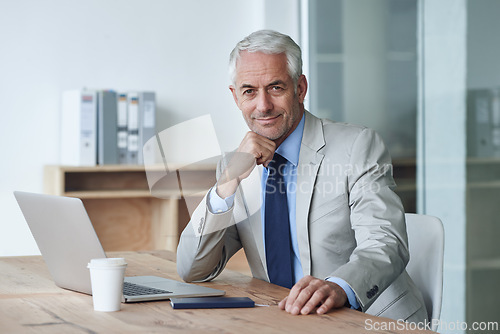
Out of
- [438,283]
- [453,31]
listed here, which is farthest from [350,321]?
[453,31]

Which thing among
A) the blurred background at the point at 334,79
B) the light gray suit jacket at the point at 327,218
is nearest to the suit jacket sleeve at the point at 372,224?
the light gray suit jacket at the point at 327,218

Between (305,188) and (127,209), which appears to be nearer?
(305,188)

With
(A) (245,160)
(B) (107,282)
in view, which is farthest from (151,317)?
(A) (245,160)

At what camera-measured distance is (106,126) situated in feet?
10.8

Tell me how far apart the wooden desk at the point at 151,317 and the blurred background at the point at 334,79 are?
1.36 metres

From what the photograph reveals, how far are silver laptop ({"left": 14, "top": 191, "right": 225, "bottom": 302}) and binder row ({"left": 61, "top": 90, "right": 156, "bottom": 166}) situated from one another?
6.21 feet

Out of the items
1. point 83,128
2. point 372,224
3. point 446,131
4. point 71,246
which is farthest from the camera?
point 83,128

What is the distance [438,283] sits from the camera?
1.57 metres

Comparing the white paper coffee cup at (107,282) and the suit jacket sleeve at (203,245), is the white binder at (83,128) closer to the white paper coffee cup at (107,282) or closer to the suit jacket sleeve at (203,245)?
the suit jacket sleeve at (203,245)

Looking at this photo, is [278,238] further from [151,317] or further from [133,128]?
[133,128]

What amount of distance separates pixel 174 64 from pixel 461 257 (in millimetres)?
2085

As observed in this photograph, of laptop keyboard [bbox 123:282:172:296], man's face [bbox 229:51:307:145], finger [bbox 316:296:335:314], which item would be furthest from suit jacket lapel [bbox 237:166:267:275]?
finger [bbox 316:296:335:314]

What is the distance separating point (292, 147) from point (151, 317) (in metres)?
0.73

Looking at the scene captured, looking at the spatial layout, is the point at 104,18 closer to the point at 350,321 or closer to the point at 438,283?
the point at 438,283
